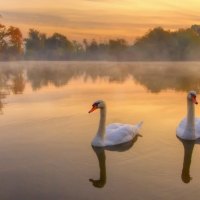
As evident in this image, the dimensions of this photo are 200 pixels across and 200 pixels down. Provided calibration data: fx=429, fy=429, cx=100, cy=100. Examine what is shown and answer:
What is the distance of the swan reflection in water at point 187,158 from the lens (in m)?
8.47

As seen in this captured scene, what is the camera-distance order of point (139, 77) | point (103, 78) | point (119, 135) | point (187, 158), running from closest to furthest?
point (187, 158) < point (119, 135) < point (103, 78) < point (139, 77)

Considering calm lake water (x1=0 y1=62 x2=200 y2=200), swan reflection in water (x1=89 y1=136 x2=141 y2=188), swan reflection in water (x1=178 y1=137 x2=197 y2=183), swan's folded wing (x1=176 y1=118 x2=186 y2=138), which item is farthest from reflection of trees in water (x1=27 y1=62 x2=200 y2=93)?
swan reflection in water (x1=89 y1=136 x2=141 y2=188)

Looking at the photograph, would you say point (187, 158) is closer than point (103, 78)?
Yes

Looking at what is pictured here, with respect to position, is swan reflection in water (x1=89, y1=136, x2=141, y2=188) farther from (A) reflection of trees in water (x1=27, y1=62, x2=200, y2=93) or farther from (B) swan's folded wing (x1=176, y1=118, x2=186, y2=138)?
(A) reflection of trees in water (x1=27, y1=62, x2=200, y2=93)

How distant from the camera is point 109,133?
36.7 feet

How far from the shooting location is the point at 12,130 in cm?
1252

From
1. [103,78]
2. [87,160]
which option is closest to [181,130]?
[87,160]

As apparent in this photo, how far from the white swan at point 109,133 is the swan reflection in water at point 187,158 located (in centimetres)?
144

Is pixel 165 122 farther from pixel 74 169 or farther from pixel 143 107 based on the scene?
pixel 74 169

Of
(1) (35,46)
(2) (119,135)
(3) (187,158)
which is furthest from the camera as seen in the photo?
(1) (35,46)

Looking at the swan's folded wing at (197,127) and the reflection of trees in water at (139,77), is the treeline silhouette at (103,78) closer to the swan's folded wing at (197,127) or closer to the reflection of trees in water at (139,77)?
the reflection of trees in water at (139,77)

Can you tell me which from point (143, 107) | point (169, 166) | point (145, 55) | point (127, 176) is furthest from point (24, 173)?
point (145, 55)

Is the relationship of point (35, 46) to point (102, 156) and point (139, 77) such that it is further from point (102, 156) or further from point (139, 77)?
point (102, 156)

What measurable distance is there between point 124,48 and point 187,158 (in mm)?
102390
